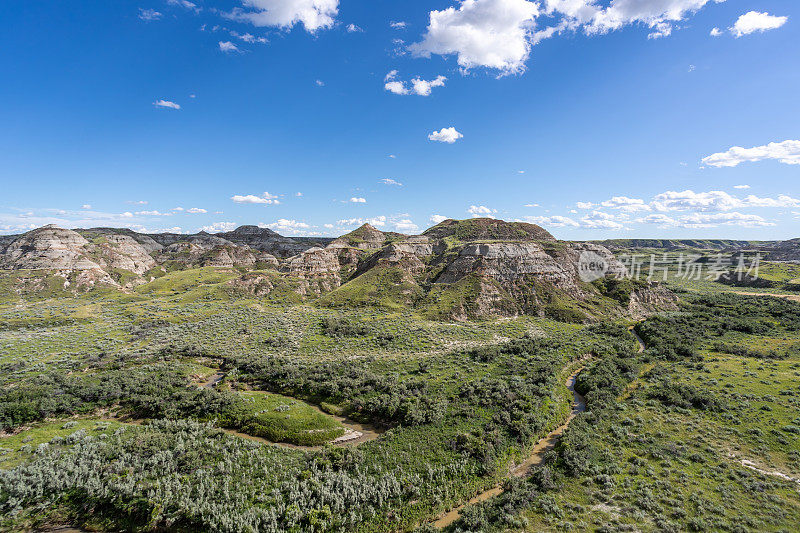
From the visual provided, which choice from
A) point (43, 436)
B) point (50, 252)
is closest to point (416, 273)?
point (43, 436)

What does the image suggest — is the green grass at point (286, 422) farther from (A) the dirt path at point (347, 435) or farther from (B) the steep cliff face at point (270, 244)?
(B) the steep cliff face at point (270, 244)

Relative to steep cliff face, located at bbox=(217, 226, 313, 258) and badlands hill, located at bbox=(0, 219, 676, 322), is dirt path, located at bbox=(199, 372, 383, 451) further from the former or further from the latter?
steep cliff face, located at bbox=(217, 226, 313, 258)

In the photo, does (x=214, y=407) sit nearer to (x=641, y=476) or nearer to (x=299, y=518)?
(x=299, y=518)

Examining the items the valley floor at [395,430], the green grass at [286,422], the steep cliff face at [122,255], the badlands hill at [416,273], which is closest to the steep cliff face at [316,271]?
the badlands hill at [416,273]

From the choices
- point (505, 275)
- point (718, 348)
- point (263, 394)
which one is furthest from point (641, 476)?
point (505, 275)

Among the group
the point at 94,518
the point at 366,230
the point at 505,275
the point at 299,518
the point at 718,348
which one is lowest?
the point at 94,518
